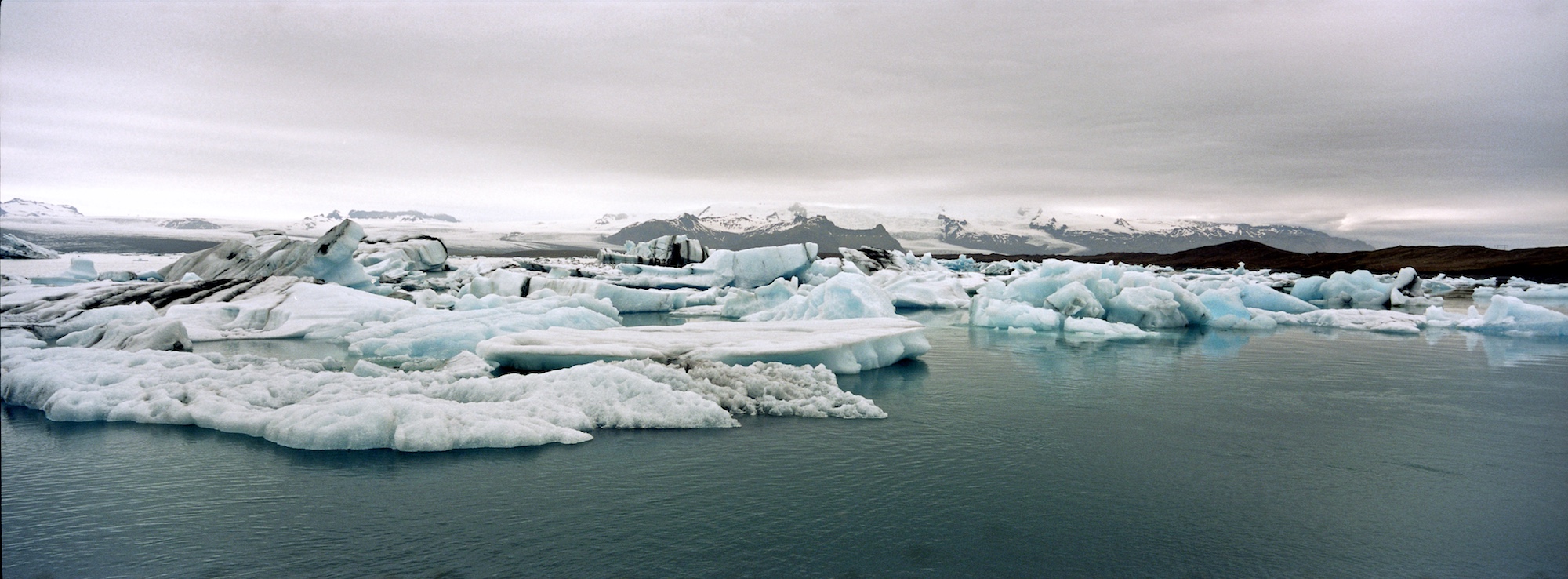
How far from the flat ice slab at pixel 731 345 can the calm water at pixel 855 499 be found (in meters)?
1.94

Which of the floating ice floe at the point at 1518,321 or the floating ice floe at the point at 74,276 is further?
the floating ice floe at the point at 74,276

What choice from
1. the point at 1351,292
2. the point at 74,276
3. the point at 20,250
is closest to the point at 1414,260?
the point at 1351,292

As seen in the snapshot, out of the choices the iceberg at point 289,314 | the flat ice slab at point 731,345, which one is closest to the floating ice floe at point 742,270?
the iceberg at point 289,314

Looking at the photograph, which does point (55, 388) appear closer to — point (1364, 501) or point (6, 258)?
point (1364, 501)

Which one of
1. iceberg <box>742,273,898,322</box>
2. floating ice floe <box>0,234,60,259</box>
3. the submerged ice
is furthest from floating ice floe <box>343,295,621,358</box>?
floating ice floe <box>0,234,60,259</box>

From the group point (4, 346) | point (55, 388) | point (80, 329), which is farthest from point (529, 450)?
point (80, 329)

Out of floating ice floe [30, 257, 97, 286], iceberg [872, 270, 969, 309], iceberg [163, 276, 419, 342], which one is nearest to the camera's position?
iceberg [163, 276, 419, 342]

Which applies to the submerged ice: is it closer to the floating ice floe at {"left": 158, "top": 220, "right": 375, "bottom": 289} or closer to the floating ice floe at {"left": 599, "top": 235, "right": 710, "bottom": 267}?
the floating ice floe at {"left": 158, "top": 220, "right": 375, "bottom": 289}

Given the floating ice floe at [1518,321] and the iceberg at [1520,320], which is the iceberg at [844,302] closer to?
the iceberg at [1520,320]

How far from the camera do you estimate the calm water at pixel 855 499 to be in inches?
163

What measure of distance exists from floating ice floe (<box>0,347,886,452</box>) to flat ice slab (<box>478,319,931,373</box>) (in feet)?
2.04

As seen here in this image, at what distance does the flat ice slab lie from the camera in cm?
906

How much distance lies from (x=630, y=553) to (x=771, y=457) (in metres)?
1.99

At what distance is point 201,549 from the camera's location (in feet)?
13.7
